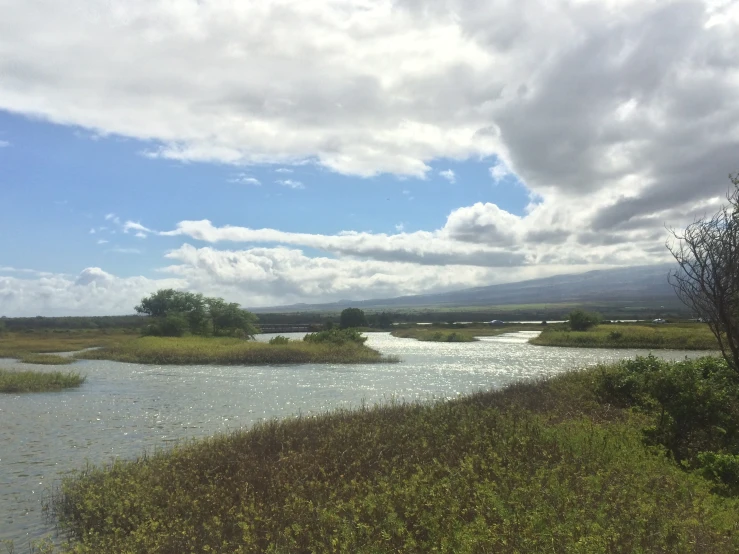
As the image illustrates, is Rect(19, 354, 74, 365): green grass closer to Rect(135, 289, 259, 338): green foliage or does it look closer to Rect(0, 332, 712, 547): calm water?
Rect(0, 332, 712, 547): calm water

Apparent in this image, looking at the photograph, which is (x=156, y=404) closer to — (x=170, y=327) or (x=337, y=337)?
(x=337, y=337)

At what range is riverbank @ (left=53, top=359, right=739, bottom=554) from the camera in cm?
791

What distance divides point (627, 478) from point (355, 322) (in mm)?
130517

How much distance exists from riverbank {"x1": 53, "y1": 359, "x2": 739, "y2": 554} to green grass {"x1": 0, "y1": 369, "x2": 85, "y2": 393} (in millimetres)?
23894

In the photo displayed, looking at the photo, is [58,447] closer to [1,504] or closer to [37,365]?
[1,504]

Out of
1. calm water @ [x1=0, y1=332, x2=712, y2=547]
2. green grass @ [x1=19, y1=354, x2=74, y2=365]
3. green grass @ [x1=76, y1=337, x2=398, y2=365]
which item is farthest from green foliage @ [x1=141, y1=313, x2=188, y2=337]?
calm water @ [x1=0, y1=332, x2=712, y2=547]

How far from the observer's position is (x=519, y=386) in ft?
83.6

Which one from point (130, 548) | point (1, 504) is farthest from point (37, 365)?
point (130, 548)

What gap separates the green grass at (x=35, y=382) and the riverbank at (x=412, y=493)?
23.9 m

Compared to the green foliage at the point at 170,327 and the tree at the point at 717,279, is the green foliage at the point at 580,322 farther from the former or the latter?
the tree at the point at 717,279

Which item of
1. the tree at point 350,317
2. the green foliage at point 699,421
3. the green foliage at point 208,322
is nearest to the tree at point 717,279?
the green foliage at point 699,421

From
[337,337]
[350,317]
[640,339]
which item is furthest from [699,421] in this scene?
[350,317]

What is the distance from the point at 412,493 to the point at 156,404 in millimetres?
22772

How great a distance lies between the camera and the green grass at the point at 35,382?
3384cm
